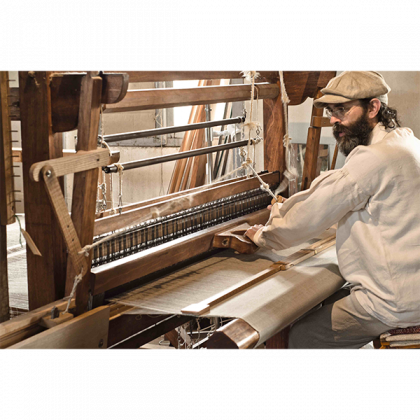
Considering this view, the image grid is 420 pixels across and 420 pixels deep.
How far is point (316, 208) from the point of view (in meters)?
2.28

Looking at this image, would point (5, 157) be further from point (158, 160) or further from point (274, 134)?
point (274, 134)

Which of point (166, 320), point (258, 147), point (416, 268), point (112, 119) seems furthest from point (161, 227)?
point (112, 119)

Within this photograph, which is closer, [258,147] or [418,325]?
[418,325]

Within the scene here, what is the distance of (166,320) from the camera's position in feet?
8.11

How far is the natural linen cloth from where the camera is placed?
1962 millimetres

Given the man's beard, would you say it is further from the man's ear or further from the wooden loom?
the wooden loom

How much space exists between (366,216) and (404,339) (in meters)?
0.56

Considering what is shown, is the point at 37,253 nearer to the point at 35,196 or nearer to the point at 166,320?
the point at 35,196

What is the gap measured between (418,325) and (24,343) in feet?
5.37

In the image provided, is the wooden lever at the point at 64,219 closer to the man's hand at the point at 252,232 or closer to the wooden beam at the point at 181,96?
the wooden beam at the point at 181,96

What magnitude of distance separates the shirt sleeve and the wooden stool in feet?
1.81

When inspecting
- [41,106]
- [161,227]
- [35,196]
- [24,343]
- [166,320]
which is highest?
[41,106]

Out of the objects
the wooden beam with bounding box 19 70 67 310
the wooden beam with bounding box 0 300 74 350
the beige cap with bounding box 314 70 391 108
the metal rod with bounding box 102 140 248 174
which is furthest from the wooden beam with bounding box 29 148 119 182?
the beige cap with bounding box 314 70 391 108

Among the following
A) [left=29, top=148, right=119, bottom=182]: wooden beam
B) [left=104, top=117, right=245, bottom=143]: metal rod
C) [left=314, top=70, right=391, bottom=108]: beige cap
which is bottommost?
[left=29, top=148, right=119, bottom=182]: wooden beam
